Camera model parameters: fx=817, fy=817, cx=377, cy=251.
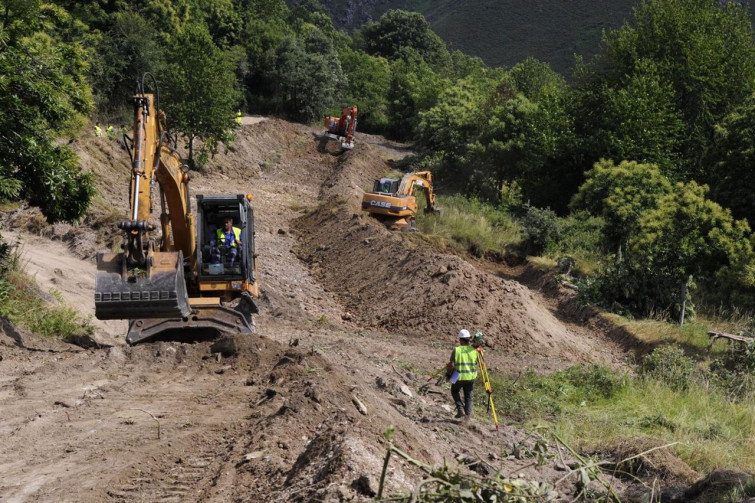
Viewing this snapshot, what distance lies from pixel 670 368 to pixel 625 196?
965 centimetres

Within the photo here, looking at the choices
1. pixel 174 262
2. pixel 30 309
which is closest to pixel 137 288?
pixel 174 262

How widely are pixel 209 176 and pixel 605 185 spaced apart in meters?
18.6

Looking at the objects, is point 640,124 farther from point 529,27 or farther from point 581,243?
point 529,27

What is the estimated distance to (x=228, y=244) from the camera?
14.3m

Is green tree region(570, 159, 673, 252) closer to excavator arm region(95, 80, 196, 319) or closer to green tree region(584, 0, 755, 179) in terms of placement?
green tree region(584, 0, 755, 179)

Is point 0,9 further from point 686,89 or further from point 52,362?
point 686,89

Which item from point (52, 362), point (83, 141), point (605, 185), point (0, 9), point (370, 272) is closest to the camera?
point (52, 362)

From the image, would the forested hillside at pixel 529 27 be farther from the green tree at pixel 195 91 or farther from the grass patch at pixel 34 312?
the grass patch at pixel 34 312

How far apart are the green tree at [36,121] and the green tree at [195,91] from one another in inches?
788

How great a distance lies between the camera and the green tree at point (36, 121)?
12.7 meters

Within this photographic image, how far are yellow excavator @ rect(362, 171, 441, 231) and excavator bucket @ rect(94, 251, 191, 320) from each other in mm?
17279

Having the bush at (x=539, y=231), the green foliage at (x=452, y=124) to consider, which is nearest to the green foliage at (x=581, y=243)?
the bush at (x=539, y=231)

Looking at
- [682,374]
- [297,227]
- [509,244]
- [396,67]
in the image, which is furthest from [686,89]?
[396,67]

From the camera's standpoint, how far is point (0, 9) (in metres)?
14.4
